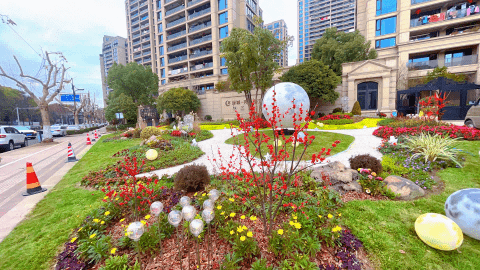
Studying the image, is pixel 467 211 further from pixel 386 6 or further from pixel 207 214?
pixel 386 6

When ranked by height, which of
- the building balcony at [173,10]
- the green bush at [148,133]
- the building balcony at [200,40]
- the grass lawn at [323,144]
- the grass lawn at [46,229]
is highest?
the building balcony at [173,10]

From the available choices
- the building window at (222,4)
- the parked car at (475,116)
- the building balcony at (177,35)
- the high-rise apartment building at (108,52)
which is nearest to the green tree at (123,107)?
the building balcony at (177,35)

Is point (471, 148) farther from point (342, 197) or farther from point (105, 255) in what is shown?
point (105, 255)

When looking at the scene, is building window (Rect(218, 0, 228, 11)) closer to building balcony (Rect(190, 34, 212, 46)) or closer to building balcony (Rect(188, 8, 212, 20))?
building balcony (Rect(188, 8, 212, 20))

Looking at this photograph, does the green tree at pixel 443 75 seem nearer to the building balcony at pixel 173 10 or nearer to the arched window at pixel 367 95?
the arched window at pixel 367 95

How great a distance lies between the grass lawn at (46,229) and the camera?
2.65m

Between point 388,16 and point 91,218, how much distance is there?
37.0 metres

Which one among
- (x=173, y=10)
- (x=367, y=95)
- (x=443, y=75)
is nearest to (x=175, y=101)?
(x=367, y=95)

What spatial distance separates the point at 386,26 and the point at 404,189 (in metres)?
32.8

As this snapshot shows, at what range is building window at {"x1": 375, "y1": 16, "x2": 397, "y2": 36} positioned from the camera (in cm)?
2609

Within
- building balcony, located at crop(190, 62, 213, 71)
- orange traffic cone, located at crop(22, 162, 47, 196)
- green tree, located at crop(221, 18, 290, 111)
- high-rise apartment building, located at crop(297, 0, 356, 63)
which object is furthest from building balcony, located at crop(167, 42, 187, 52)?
high-rise apartment building, located at crop(297, 0, 356, 63)

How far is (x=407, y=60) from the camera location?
24594 millimetres

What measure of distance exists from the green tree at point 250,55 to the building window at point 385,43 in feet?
60.9

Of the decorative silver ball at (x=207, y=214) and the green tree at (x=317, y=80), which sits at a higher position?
the green tree at (x=317, y=80)
